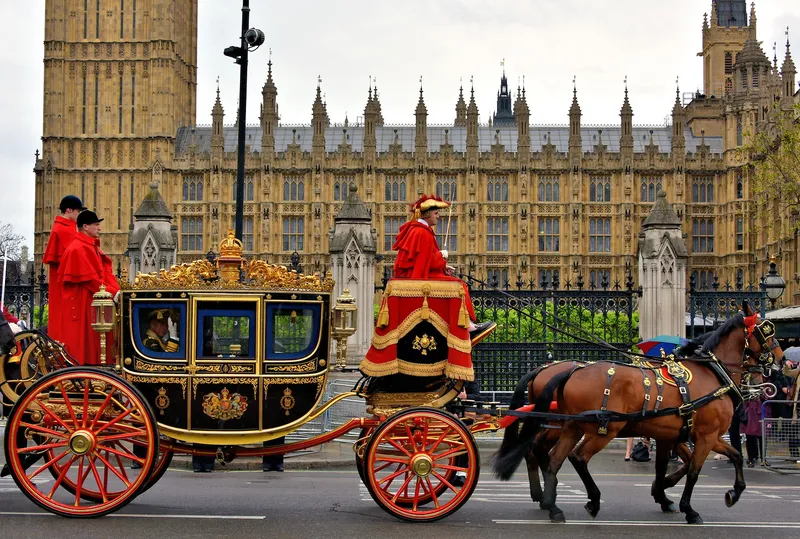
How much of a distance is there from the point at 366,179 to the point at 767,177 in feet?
91.2

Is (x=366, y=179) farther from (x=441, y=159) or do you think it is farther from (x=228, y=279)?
(x=228, y=279)

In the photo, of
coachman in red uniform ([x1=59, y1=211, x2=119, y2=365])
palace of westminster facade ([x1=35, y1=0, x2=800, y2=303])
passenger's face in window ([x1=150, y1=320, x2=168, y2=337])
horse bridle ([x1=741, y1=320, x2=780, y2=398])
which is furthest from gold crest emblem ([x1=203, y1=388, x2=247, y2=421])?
palace of westminster facade ([x1=35, y1=0, x2=800, y2=303])

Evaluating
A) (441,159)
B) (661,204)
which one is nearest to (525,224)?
(441,159)

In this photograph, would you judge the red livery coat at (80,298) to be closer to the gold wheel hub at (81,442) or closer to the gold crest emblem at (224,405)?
the gold wheel hub at (81,442)

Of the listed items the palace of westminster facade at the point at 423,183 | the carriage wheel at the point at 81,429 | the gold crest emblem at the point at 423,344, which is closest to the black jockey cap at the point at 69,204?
the carriage wheel at the point at 81,429

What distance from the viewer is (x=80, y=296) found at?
25.0ft

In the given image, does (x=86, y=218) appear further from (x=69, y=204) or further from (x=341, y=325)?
(x=341, y=325)

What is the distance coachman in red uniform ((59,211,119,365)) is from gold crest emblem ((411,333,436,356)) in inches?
85.2

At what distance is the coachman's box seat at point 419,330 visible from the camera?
23.0 ft

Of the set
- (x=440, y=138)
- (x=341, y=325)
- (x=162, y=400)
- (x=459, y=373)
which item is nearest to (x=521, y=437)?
(x=459, y=373)

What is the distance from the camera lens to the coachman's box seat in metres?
7.02

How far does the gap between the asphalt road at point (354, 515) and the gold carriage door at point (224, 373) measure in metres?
0.63

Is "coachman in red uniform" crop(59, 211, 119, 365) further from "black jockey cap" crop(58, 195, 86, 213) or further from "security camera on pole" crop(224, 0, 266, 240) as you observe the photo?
"security camera on pole" crop(224, 0, 266, 240)

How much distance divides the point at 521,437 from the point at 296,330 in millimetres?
1751
